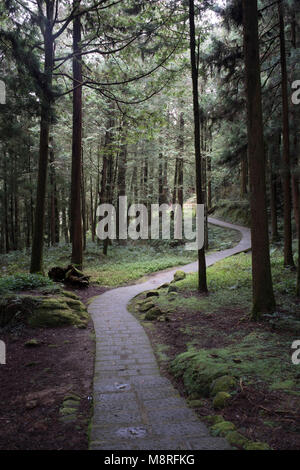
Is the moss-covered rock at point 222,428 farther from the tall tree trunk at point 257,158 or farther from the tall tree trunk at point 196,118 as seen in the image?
the tall tree trunk at point 196,118

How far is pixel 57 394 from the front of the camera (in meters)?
3.57

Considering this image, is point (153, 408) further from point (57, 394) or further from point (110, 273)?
point (110, 273)

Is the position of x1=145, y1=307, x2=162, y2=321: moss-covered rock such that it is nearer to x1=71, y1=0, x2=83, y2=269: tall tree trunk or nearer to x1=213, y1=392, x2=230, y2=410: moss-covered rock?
x1=213, y1=392, x2=230, y2=410: moss-covered rock

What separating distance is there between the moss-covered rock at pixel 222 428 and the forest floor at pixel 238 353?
3.2 inches

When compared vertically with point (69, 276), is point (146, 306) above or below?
below

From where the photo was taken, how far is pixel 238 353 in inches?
171

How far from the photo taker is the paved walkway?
2.61m

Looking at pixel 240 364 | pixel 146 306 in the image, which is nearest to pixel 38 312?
pixel 146 306

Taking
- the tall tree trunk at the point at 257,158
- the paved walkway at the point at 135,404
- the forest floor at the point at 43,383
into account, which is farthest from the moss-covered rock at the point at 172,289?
the tall tree trunk at the point at 257,158

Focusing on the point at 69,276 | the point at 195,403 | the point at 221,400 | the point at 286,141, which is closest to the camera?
the point at 221,400

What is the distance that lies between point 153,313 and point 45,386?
3.74m

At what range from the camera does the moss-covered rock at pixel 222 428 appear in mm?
2704

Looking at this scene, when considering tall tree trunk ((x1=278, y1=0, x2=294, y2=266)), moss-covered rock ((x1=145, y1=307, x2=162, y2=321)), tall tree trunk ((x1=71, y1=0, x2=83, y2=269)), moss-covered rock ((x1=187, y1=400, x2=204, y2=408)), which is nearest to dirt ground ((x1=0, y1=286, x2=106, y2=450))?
moss-covered rock ((x1=187, y1=400, x2=204, y2=408))

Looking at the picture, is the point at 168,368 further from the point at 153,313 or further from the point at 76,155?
the point at 76,155
